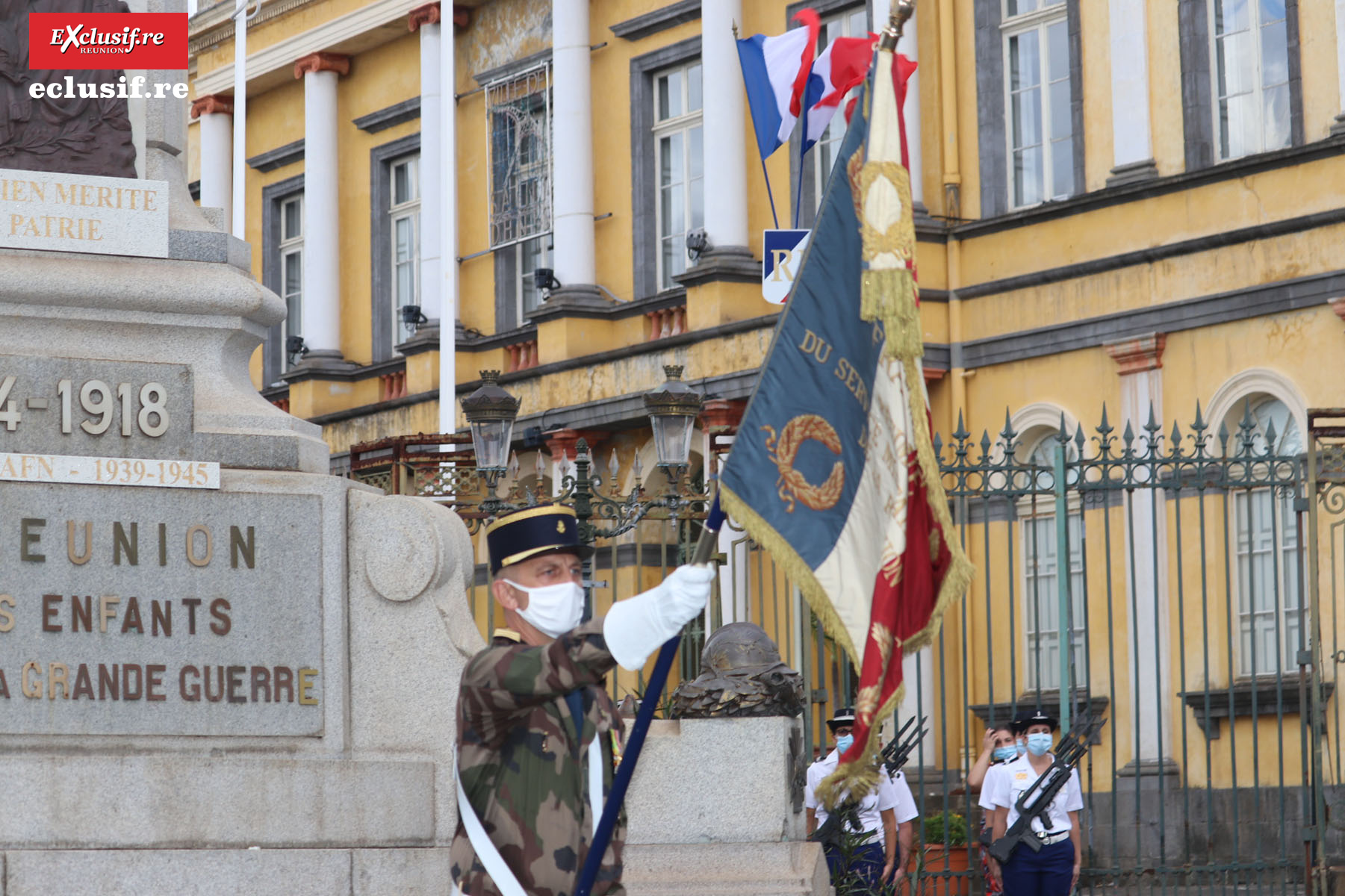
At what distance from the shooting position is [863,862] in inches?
455

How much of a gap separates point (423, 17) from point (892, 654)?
2502 cm

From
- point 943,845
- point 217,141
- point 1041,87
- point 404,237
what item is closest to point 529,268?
point 404,237

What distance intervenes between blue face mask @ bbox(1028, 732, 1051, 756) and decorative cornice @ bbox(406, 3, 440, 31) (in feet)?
61.4

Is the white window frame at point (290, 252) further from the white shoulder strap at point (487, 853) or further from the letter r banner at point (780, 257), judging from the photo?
the white shoulder strap at point (487, 853)

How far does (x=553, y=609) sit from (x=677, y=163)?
21.6m

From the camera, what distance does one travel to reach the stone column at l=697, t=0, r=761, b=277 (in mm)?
24953

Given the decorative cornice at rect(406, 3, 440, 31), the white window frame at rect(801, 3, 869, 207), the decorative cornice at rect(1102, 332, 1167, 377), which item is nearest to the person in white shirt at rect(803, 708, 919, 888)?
the decorative cornice at rect(1102, 332, 1167, 377)

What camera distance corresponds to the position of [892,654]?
19.2ft

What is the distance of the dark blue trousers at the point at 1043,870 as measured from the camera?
1278 cm

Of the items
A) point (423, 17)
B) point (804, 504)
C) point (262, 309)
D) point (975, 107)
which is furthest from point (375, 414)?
point (804, 504)

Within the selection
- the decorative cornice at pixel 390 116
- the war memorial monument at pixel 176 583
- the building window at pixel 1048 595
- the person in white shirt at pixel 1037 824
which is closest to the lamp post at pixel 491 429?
the person in white shirt at pixel 1037 824

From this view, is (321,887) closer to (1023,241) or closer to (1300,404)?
(1300,404)

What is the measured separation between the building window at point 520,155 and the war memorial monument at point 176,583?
19853mm

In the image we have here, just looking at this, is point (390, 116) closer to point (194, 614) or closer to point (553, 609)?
point (194, 614)
